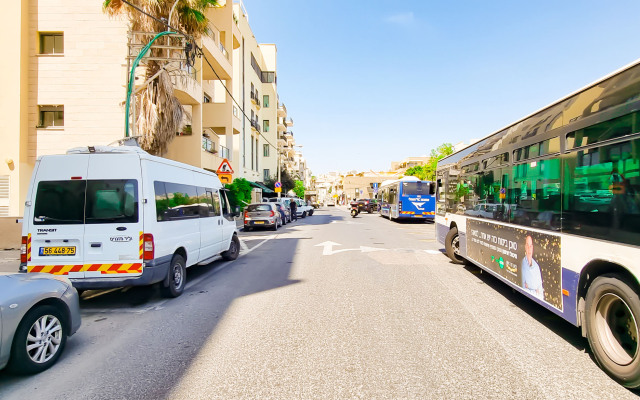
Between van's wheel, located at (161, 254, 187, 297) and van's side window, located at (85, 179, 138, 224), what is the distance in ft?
3.83

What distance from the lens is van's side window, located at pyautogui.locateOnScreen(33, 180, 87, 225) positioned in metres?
5.60

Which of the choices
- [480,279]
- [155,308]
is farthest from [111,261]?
[480,279]

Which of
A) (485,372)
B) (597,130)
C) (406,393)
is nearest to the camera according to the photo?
(406,393)

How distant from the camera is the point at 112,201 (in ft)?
18.4

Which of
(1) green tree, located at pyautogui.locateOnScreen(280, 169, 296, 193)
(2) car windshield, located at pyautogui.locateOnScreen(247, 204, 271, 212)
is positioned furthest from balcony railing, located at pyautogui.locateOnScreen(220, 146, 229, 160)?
(1) green tree, located at pyautogui.locateOnScreen(280, 169, 296, 193)

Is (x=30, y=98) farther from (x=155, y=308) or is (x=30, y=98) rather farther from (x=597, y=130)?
(x=597, y=130)

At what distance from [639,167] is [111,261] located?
21.1ft

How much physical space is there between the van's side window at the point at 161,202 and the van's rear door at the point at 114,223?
330 mm

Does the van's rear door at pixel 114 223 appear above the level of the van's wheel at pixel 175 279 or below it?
above

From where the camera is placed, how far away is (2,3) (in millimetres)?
16906

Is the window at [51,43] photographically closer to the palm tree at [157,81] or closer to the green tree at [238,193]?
the palm tree at [157,81]

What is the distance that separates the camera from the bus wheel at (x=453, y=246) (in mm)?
9148

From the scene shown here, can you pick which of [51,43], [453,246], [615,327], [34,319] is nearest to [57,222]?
[34,319]

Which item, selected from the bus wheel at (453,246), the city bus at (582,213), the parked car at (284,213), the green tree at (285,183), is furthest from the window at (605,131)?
the green tree at (285,183)
